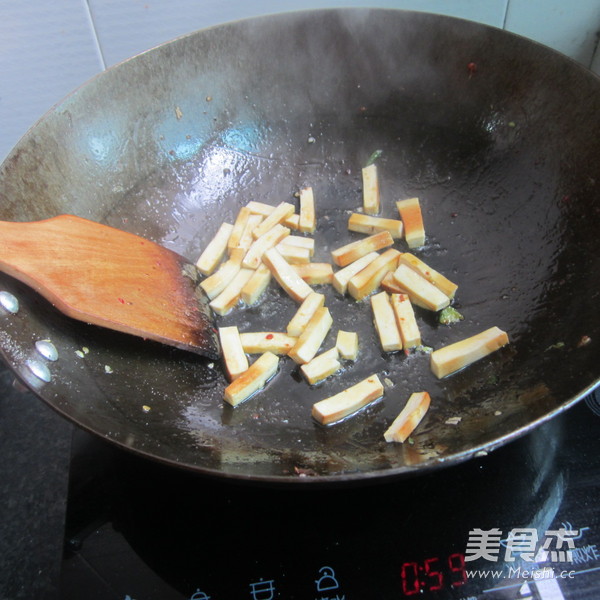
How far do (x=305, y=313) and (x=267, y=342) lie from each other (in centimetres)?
17

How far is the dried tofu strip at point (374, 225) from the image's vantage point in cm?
207

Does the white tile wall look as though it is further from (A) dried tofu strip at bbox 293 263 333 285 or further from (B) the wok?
(A) dried tofu strip at bbox 293 263 333 285

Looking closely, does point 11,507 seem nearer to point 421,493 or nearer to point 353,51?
point 421,493

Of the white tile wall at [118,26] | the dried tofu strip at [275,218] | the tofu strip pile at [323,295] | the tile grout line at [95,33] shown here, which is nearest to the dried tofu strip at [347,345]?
the tofu strip pile at [323,295]

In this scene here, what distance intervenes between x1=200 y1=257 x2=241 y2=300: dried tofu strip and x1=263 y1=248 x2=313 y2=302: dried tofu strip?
120 millimetres

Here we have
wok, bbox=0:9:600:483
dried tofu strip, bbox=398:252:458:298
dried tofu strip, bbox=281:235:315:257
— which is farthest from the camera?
dried tofu strip, bbox=281:235:315:257

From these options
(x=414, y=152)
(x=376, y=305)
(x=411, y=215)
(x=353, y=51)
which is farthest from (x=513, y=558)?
(x=353, y=51)

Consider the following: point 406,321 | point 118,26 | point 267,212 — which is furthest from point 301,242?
point 118,26

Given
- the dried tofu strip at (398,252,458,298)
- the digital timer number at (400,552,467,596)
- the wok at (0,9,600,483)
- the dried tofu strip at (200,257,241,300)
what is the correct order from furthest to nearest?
the dried tofu strip at (200,257,241,300), the dried tofu strip at (398,252,458,298), the wok at (0,9,600,483), the digital timer number at (400,552,467,596)

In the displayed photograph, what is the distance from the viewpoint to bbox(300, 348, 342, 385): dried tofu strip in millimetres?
1685

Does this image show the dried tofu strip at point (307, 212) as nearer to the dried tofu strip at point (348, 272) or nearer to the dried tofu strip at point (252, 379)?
the dried tofu strip at point (348, 272)

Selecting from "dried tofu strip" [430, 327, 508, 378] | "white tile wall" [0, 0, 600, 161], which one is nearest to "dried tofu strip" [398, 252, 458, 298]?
"dried tofu strip" [430, 327, 508, 378]

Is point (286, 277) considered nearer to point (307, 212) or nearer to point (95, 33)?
point (307, 212)

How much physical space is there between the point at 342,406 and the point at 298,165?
118 centimetres
